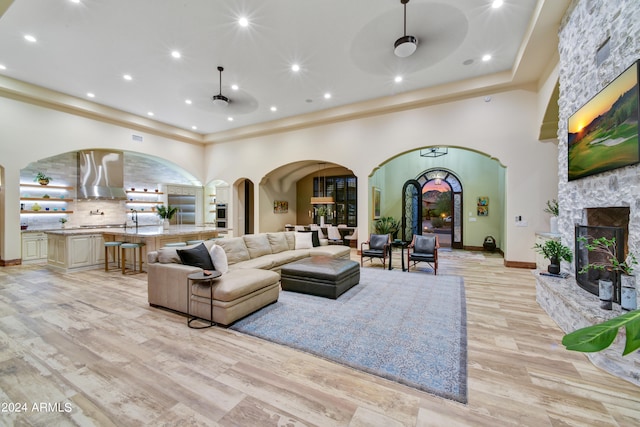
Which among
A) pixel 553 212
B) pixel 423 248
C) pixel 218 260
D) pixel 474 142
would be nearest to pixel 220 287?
pixel 218 260

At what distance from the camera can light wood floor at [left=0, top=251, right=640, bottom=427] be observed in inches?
66.7

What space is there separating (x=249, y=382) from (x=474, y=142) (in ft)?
21.9

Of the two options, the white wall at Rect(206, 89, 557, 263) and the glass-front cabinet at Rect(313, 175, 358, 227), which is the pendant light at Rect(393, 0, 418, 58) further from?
the glass-front cabinet at Rect(313, 175, 358, 227)

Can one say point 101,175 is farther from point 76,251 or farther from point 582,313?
point 582,313

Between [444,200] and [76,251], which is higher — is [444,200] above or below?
above

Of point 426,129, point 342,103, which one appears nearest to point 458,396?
point 426,129

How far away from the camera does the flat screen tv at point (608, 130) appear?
7.37ft

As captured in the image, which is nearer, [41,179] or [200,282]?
[200,282]

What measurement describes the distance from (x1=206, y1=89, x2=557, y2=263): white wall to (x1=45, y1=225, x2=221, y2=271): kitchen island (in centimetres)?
448

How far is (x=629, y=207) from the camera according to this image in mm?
2361

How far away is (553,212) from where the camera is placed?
5.36 m

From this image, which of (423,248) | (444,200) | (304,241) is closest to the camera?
(423,248)

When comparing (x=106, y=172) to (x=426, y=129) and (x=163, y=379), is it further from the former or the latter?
(x=426, y=129)

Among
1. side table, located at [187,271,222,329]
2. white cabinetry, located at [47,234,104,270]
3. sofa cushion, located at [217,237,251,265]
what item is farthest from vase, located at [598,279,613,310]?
white cabinetry, located at [47,234,104,270]
